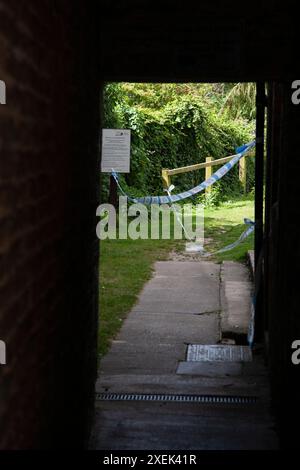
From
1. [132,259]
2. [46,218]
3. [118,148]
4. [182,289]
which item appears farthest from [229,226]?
[46,218]

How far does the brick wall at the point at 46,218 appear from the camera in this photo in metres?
2.40

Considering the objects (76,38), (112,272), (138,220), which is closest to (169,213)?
(138,220)

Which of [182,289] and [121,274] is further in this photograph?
[121,274]

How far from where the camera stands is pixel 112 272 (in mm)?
10711

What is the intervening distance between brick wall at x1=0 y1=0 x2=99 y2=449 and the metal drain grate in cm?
98

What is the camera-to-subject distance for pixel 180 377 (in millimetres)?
6117

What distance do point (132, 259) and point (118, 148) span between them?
6.48 ft

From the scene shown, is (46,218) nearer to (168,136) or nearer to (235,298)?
(235,298)

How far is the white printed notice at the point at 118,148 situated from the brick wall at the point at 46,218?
6.65 metres

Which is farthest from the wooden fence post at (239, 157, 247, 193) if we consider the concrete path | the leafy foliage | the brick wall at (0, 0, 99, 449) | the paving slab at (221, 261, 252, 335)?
the brick wall at (0, 0, 99, 449)

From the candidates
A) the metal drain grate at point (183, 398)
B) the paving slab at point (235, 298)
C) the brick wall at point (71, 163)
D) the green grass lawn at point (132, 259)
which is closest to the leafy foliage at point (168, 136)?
the green grass lawn at point (132, 259)

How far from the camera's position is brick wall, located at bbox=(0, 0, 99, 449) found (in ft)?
7.87

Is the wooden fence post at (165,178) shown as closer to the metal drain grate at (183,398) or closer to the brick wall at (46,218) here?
the metal drain grate at (183,398)

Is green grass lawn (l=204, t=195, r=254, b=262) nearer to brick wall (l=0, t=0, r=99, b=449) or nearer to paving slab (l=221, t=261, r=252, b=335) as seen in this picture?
paving slab (l=221, t=261, r=252, b=335)
